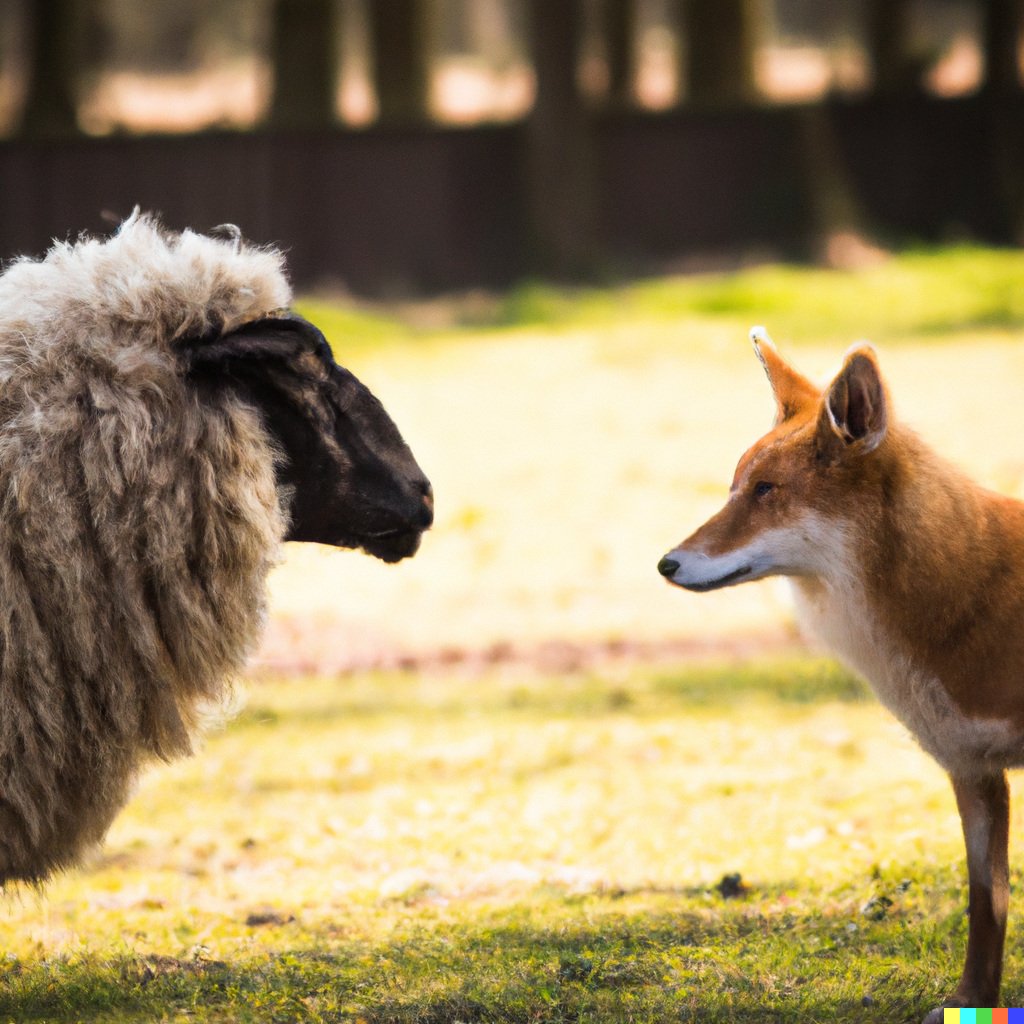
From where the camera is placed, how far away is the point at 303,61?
20141 millimetres

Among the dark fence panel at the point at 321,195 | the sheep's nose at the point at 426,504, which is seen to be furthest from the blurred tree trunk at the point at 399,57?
the sheep's nose at the point at 426,504

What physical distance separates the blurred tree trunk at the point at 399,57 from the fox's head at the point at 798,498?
57.9 ft

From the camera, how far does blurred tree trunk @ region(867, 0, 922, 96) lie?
23.3 m

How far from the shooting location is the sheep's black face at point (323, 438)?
3693 millimetres

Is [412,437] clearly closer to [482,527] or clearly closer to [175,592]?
[482,527]

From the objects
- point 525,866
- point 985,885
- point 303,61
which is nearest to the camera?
point 985,885

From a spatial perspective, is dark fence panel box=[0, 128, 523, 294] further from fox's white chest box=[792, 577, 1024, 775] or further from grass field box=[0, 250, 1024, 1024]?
fox's white chest box=[792, 577, 1024, 775]

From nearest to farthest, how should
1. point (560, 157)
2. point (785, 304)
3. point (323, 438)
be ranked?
1. point (323, 438)
2. point (785, 304)
3. point (560, 157)

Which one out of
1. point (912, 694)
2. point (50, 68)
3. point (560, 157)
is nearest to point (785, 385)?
point (912, 694)

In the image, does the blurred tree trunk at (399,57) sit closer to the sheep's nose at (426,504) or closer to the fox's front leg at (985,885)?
the sheep's nose at (426,504)

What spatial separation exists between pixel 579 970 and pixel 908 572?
1534mm

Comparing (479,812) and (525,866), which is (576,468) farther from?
(525,866)

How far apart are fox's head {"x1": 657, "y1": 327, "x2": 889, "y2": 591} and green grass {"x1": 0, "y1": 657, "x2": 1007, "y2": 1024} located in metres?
1.23

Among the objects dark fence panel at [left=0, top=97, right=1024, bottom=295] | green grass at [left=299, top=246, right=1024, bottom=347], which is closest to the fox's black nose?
green grass at [left=299, top=246, right=1024, bottom=347]
